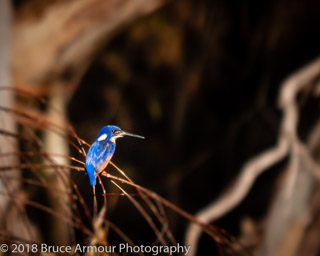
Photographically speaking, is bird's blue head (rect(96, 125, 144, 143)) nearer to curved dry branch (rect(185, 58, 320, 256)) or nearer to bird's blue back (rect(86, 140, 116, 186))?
bird's blue back (rect(86, 140, 116, 186))

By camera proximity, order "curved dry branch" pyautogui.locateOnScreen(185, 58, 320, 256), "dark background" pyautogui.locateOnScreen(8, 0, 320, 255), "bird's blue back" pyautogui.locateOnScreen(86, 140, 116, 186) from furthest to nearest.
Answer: "dark background" pyautogui.locateOnScreen(8, 0, 320, 255)
"curved dry branch" pyautogui.locateOnScreen(185, 58, 320, 256)
"bird's blue back" pyautogui.locateOnScreen(86, 140, 116, 186)

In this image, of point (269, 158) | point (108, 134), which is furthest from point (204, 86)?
point (108, 134)

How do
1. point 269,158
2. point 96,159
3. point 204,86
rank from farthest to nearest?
1. point 204,86
2. point 269,158
3. point 96,159

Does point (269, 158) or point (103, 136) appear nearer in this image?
point (103, 136)

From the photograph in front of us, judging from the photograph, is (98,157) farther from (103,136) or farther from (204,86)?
(204,86)

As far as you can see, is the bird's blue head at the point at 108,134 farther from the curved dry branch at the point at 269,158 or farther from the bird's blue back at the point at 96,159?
the curved dry branch at the point at 269,158

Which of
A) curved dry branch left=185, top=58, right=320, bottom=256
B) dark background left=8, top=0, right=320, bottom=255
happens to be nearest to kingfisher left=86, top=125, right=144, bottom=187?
curved dry branch left=185, top=58, right=320, bottom=256

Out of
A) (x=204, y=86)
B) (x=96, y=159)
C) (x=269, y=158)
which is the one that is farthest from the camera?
(x=204, y=86)

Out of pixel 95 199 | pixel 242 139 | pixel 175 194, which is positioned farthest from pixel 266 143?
pixel 95 199
